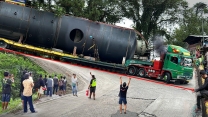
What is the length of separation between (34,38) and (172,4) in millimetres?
26116

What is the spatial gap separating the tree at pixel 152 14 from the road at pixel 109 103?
81.6ft

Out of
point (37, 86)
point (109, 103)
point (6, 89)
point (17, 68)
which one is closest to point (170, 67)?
point (109, 103)

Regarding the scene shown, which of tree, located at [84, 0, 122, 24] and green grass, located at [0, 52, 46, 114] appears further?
tree, located at [84, 0, 122, 24]

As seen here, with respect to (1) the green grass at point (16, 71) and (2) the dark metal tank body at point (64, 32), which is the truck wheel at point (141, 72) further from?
(1) the green grass at point (16, 71)

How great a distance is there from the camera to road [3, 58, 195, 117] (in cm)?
1021

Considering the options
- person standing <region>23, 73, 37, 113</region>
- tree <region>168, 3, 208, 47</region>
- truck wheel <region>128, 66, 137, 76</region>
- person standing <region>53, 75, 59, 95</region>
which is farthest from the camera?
tree <region>168, 3, 208, 47</region>

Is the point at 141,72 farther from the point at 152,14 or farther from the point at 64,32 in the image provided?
the point at 152,14

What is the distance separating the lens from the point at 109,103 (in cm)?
1179

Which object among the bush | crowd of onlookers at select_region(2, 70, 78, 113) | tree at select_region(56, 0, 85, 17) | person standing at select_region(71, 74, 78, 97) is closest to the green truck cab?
tree at select_region(56, 0, 85, 17)

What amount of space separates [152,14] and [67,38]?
76.8 feet

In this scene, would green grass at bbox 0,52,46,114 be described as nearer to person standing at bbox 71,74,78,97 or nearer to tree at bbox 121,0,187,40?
person standing at bbox 71,74,78,97

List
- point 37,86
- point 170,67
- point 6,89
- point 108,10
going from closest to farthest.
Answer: point 6,89 < point 37,86 < point 170,67 < point 108,10

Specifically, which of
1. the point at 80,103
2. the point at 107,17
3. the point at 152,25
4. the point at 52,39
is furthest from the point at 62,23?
the point at 152,25

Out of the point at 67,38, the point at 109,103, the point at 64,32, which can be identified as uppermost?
the point at 64,32
